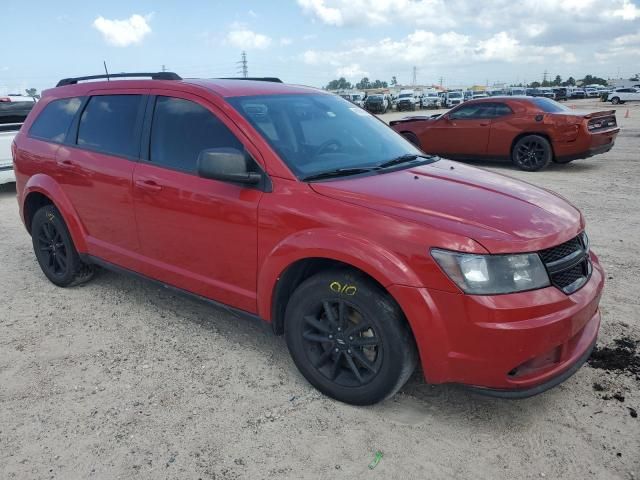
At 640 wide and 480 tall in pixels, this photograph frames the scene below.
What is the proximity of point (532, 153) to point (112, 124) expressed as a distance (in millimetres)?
8876

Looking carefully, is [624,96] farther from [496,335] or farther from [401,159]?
[496,335]

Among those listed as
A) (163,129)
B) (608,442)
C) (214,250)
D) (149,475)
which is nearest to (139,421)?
(149,475)

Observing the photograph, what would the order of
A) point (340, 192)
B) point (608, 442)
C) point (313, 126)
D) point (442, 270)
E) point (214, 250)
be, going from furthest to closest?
point (313, 126)
point (214, 250)
point (340, 192)
point (608, 442)
point (442, 270)

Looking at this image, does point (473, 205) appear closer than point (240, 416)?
Yes

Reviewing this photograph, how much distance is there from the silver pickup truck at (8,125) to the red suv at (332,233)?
5.57m

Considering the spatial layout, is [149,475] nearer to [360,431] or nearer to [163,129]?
[360,431]

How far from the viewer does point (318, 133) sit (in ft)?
11.5

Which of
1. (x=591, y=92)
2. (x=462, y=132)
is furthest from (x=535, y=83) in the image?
(x=462, y=132)

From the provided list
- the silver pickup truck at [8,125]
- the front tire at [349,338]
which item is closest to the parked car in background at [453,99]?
the silver pickup truck at [8,125]

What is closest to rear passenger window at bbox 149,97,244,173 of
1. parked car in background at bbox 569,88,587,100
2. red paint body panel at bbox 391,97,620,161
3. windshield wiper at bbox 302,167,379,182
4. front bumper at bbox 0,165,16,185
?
windshield wiper at bbox 302,167,379,182

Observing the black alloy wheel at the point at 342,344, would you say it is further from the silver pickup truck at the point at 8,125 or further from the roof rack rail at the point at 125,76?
the silver pickup truck at the point at 8,125

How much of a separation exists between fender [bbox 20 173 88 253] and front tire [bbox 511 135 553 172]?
8.99 metres

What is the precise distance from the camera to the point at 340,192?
287 centimetres

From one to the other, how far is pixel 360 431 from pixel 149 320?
6.91 feet
